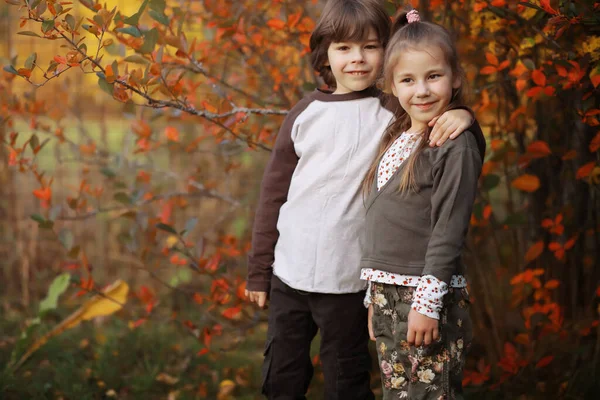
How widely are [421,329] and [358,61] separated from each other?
2.67 feet

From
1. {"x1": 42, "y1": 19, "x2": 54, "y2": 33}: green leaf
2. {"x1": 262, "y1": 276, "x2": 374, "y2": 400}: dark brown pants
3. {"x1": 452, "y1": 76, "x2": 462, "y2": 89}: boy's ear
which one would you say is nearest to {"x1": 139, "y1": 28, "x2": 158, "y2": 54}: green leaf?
{"x1": 42, "y1": 19, "x2": 54, "y2": 33}: green leaf

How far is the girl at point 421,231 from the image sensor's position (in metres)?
1.77

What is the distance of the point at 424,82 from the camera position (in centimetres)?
189

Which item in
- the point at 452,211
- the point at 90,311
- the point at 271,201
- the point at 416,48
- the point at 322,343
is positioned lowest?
the point at 90,311

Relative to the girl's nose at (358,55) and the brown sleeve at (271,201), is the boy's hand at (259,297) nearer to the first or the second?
the brown sleeve at (271,201)

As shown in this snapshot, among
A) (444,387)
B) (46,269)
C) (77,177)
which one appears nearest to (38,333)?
(46,269)

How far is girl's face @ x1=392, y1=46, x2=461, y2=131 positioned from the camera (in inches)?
73.6

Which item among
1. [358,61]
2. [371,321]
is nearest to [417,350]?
[371,321]

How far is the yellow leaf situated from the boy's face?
185cm

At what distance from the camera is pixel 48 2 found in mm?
1938

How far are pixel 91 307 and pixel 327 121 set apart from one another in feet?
6.83

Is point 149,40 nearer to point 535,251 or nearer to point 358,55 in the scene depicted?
point 358,55

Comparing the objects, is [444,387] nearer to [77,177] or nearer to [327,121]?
[327,121]

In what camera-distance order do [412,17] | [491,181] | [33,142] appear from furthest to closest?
[33,142]
[491,181]
[412,17]
